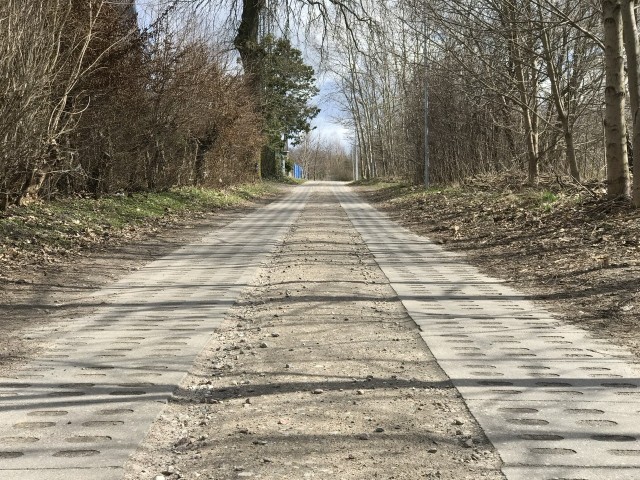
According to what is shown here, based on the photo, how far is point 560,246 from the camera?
976cm

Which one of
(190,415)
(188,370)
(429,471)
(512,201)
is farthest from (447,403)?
(512,201)

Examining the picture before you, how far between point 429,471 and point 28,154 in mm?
10171

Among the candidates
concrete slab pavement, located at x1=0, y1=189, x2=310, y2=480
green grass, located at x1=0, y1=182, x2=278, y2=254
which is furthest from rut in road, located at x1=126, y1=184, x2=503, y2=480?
green grass, located at x1=0, y1=182, x2=278, y2=254

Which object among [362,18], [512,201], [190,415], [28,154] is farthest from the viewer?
[362,18]

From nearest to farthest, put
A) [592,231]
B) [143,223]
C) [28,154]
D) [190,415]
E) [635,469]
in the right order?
1. [635,469]
2. [190,415]
3. [592,231]
4. [28,154]
5. [143,223]

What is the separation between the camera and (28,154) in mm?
11031

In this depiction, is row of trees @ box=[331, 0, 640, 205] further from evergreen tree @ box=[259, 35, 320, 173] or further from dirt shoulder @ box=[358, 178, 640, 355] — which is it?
evergreen tree @ box=[259, 35, 320, 173]

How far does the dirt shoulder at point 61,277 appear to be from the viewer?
567 cm

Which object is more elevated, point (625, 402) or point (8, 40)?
point (8, 40)

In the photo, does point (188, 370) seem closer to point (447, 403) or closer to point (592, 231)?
point (447, 403)

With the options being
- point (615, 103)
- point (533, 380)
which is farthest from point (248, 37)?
point (533, 380)

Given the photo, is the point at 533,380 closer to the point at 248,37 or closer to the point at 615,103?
the point at 615,103

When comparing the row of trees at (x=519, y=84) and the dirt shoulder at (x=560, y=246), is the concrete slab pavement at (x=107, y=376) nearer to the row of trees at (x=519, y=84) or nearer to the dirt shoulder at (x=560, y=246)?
the dirt shoulder at (x=560, y=246)

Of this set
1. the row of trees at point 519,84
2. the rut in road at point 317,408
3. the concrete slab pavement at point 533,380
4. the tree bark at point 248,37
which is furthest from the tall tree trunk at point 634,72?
the tree bark at point 248,37
